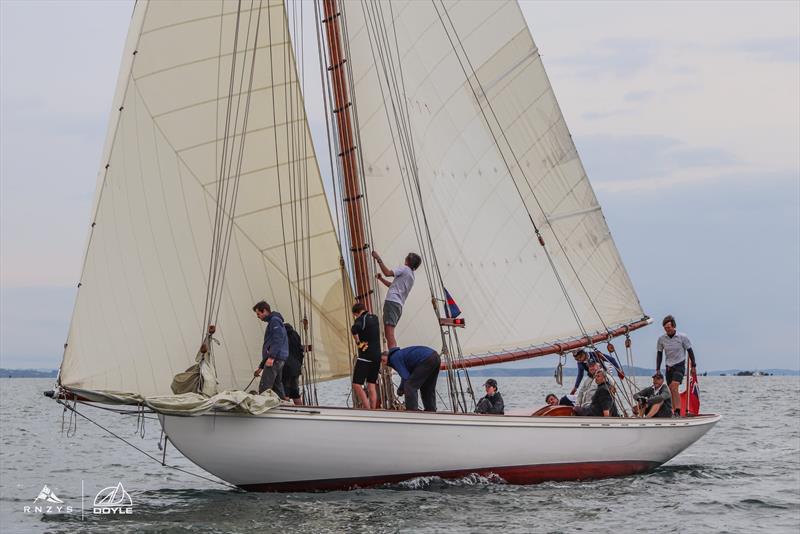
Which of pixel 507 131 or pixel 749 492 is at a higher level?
pixel 507 131

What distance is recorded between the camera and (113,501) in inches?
645

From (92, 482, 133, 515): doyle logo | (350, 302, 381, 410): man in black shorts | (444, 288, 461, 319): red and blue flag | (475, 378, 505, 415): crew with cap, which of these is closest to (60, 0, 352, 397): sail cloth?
(350, 302, 381, 410): man in black shorts

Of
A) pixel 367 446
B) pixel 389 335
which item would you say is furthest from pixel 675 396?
pixel 367 446

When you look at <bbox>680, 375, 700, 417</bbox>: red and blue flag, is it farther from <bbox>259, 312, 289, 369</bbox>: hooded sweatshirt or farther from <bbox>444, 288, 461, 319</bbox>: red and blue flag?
<bbox>259, 312, 289, 369</bbox>: hooded sweatshirt

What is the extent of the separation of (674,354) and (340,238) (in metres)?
6.09

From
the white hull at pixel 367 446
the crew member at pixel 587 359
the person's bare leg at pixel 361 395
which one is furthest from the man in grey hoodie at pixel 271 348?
the crew member at pixel 587 359

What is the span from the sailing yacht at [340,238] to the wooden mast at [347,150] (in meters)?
0.04

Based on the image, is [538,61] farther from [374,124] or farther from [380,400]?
[380,400]

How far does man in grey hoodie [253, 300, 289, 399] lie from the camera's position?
50.2 ft

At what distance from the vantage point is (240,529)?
13.1m

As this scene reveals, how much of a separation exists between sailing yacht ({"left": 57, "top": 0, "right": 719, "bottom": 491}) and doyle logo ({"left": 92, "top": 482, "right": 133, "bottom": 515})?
1.48 meters

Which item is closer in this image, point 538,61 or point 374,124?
point 374,124

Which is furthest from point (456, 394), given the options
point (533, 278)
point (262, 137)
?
point (262, 137)

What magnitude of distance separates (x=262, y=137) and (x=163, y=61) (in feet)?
6.09
